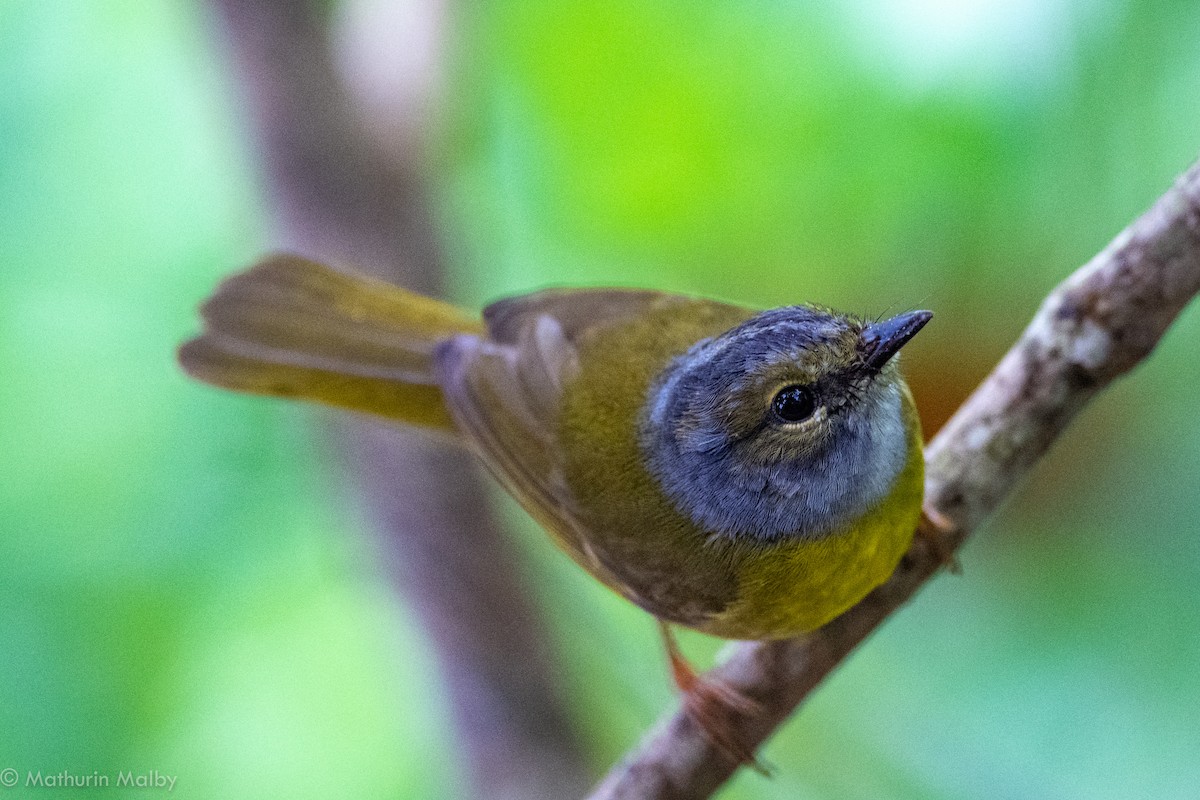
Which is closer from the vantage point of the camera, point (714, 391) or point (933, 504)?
point (714, 391)

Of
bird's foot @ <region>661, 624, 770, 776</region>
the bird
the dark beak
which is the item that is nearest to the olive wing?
the bird

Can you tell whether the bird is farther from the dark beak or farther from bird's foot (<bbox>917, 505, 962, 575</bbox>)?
bird's foot (<bbox>917, 505, 962, 575</bbox>)

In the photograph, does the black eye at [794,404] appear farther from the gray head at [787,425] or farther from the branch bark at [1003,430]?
the branch bark at [1003,430]

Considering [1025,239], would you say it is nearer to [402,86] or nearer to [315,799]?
[402,86]

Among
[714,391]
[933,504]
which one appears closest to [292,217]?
[714,391]

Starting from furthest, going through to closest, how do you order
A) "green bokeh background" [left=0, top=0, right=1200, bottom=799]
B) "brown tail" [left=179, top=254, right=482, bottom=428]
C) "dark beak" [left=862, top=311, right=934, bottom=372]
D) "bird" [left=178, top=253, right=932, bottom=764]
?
1. "green bokeh background" [left=0, top=0, right=1200, bottom=799]
2. "brown tail" [left=179, top=254, right=482, bottom=428]
3. "bird" [left=178, top=253, right=932, bottom=764]
4. "dark beak" [left=862, top=311, right=934, bottom=372]

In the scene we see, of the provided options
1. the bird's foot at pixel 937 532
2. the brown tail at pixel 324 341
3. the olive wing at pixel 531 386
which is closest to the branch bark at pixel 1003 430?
the bird's foot at pixel 937 532
